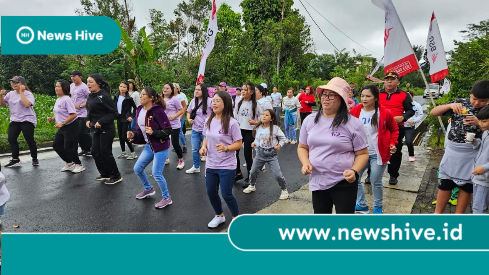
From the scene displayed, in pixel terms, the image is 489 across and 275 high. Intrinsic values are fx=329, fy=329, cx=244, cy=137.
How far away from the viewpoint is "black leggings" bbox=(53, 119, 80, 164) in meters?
6.45

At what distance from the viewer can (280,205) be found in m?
4.86

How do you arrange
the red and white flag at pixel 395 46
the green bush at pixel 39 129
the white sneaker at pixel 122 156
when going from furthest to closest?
the green bush at pixel 39 129 → the white sneaker at pixel 122 156 → the red and white flag at pixel 395 46

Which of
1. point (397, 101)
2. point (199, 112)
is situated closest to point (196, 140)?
point (199, 112)

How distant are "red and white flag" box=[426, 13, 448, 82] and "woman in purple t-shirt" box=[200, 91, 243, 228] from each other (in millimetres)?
3860

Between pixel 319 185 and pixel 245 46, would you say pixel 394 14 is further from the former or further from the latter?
pixel 245 46

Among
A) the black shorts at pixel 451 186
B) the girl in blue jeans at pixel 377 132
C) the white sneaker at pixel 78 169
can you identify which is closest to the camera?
the black shorts at pixel 451 186

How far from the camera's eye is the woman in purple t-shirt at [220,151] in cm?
391

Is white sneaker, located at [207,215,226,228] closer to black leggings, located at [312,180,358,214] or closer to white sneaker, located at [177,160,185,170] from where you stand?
black leggings, located at [312,180,358,214]

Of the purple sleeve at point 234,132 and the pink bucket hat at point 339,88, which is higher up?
the pink bucket hat at point 339,88

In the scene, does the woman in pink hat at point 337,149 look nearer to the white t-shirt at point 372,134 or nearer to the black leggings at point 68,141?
the white t-shirt at point 372,134

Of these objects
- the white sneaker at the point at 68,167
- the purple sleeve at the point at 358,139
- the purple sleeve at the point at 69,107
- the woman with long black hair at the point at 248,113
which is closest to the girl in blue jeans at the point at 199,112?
Result: the woman with long black hair at the point at 248,113

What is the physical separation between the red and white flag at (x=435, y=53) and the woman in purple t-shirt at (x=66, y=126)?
21.9 feet

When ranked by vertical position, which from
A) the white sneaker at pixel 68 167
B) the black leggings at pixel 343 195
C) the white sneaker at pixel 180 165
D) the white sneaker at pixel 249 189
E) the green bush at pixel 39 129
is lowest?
the white sneaker at pixel 249 189

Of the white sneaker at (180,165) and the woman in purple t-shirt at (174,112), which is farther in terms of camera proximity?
the white sneaker at (180,165)
